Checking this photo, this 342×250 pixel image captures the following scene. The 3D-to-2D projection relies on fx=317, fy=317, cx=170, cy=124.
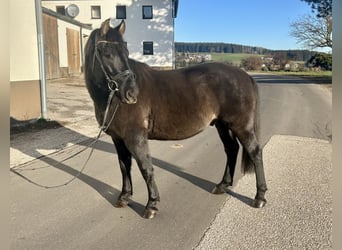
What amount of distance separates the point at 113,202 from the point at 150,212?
2.06 feet

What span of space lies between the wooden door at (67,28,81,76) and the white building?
6542 mm

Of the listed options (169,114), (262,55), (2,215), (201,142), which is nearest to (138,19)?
(262,55)

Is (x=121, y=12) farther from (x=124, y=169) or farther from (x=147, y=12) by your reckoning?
(x=124, y=169)

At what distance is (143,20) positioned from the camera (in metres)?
32.3

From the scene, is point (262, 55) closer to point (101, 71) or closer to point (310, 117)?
point (310, 117)

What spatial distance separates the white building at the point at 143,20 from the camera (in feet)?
104

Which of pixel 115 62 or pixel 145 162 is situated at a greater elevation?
pixel 115 62

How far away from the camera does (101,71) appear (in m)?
3.19

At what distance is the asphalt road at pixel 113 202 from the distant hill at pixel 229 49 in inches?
545

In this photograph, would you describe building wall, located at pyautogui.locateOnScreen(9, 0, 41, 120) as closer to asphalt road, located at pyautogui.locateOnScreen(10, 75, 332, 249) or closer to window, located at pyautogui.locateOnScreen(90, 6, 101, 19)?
asphalt road, located at pyautogui.locateOnScreen(10, 75, 332, 249)

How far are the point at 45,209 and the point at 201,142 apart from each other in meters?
Result: 3.90

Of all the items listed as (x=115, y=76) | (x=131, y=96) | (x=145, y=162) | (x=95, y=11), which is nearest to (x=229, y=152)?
(x=145, y=162)

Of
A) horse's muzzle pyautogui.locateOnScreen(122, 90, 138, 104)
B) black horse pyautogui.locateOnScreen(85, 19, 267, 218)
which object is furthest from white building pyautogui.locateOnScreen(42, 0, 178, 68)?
horse's muzzle pyautogui.locateOnScreen(122, 90, 138, 104)

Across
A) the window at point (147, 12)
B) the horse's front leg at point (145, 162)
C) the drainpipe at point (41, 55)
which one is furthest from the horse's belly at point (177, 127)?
the window at point (147, 12)
